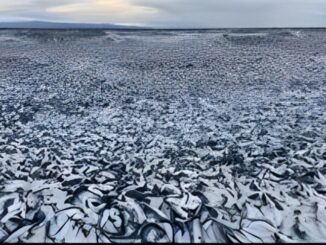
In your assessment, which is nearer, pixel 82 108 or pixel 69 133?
pixel 69 133

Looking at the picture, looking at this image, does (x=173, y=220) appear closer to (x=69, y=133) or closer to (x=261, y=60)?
(x=69, y=133)

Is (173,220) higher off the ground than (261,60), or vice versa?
(261,60)

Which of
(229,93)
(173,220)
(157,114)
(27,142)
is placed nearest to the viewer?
(173,220)

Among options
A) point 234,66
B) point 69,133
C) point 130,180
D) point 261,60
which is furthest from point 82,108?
point 261,60

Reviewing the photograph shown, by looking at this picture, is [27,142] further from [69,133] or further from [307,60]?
[307,60]

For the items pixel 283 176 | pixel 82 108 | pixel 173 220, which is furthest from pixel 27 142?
pixel 283 176

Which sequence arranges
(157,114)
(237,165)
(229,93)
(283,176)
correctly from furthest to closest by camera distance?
(229,93) < (157,114) < (237,165) < (283,176)
